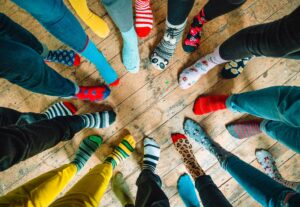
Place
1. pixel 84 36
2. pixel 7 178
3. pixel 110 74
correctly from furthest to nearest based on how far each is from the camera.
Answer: pixel 7 178, pixel 110 74, pixel 84 36

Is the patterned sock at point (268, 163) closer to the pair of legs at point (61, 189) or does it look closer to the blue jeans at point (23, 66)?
the pair of legs at point (61, 189)

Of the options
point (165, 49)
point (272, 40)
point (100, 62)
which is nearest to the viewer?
point (272, 40)

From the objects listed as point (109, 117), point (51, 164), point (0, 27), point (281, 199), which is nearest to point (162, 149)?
point (109, 117)

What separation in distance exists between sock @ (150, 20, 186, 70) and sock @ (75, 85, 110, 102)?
0.34 metres

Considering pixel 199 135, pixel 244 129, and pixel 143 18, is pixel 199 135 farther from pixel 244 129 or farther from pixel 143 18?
pixel 143 18

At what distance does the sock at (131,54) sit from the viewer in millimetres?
1346

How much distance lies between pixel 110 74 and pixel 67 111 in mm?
342

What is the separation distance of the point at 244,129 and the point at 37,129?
3.67 ft

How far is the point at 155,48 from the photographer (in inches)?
61.2

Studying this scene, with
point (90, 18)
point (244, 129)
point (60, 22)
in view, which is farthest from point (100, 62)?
point (244, 129)

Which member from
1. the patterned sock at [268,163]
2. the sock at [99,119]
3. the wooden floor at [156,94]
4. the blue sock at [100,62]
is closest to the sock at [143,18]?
the wooden floor at [156,94]

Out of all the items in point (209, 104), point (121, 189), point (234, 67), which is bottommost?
point (121, 189)

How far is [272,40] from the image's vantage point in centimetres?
83

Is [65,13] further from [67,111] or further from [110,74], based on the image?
[67,111]
